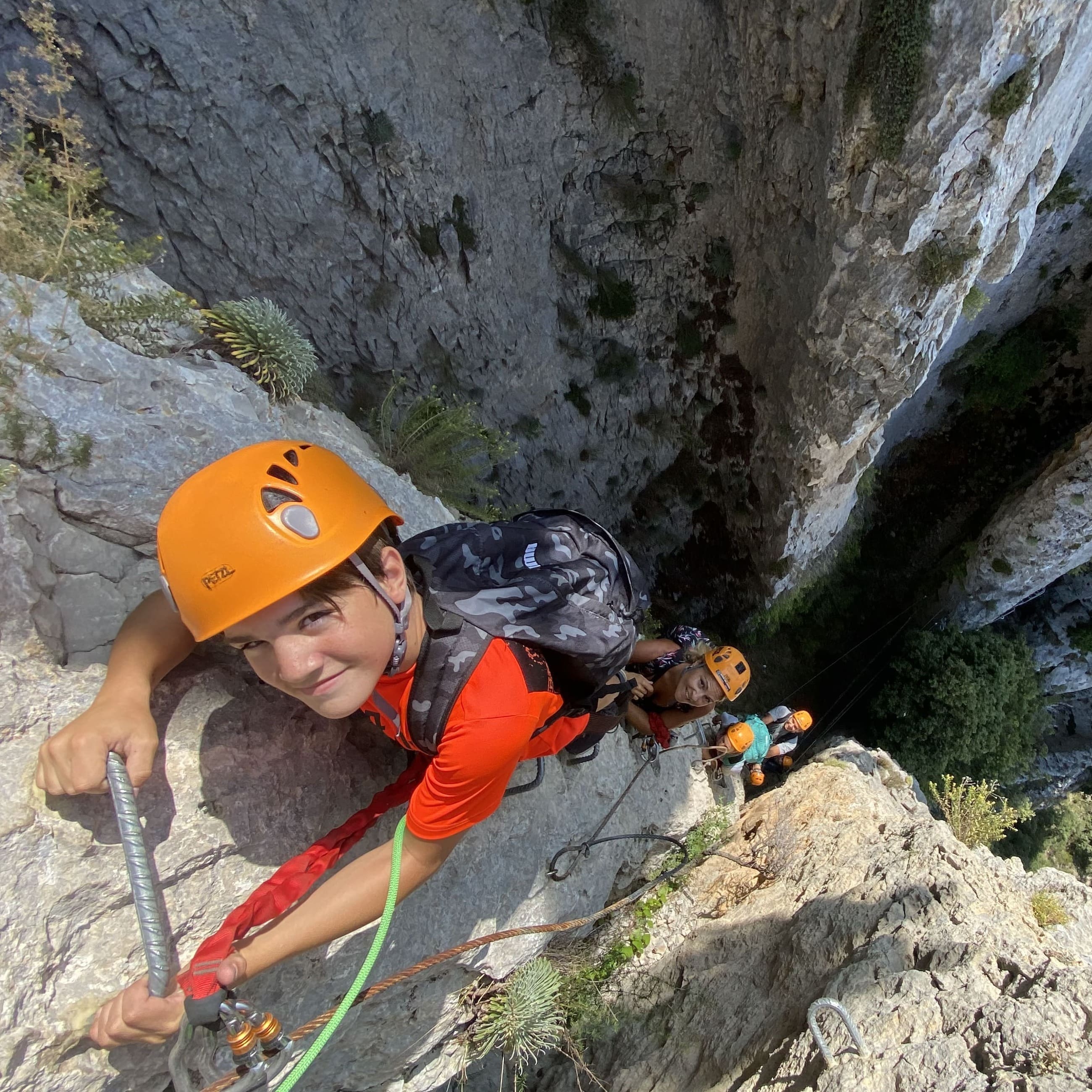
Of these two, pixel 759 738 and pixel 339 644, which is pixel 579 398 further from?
pixel 339 644

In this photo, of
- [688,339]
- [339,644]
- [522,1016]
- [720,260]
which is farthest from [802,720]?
[339,644]

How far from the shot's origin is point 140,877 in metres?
1.80

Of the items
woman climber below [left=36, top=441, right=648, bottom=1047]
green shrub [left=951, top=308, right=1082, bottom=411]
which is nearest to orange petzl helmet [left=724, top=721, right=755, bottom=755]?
woman climber below [left=36, top=441, right=648, bottom=1047]

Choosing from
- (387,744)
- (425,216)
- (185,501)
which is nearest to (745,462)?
(425,216)

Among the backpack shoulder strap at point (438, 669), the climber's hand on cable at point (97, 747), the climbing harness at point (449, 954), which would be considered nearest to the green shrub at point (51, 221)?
the climber's hand on cable at point (97, 747)

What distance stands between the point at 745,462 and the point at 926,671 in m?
4.05

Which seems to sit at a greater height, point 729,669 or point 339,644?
point 339,644

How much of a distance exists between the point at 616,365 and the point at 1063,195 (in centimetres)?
507

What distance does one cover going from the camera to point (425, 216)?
596 cm

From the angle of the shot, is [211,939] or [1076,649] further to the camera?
[1076,649]

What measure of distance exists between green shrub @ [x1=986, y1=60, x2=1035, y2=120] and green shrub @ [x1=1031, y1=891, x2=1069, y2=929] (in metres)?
4.81

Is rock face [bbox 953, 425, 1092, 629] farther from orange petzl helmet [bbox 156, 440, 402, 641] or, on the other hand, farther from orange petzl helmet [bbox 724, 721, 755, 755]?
orange petzl helmet [bbox 156, 440, 402, 641]

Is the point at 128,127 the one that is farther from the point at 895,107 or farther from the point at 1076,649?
the point at 1076,649

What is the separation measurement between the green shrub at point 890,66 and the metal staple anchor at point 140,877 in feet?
18.1
